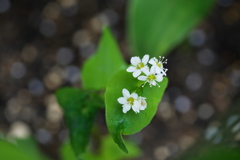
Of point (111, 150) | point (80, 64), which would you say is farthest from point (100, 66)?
point (80, 64)

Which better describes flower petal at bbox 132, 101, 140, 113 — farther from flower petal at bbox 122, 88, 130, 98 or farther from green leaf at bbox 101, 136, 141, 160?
green leaf at bbox 101, 136, 141, 160

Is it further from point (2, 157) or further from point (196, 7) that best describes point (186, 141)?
point (2, 157)

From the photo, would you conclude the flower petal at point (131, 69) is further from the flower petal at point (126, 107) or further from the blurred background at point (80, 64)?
the blurred background at point (80, 64)

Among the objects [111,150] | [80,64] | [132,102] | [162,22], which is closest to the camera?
[132,102]

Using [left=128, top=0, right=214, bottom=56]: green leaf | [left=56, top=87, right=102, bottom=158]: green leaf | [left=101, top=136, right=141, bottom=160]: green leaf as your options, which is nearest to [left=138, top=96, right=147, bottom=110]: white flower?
[left=56, top=87, right=102, bottom=158]: green leaf

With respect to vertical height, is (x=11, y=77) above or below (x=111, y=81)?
above

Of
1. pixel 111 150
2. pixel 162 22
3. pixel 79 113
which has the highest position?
pixel 162 22

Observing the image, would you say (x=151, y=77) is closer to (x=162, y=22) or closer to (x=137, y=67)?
(x=137, y=67)

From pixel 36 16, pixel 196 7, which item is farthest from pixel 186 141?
pixel 36 16
